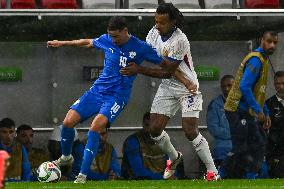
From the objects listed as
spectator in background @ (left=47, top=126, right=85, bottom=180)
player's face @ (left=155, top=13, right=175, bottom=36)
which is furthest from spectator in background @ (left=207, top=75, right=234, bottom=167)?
player's face @ (left=155, top=13, right=175, bottom=36)

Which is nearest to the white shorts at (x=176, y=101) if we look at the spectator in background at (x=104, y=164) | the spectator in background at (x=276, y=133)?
the spectator in background at (x=104, y=164)

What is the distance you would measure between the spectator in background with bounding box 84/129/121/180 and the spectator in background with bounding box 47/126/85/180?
23 cm

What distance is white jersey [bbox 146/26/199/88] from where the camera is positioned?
24.3 feet

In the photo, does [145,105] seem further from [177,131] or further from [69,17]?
[69,17]

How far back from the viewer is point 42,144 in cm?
1032

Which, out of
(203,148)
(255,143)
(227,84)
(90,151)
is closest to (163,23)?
(203,148)

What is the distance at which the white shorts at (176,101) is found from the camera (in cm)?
764

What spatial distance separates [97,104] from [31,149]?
10.7ft

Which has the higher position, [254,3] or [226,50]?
[254,3]

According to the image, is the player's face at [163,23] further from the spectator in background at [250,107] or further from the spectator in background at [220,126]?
the spectator in background at [220,126]

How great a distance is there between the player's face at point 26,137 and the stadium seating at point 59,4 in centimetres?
183

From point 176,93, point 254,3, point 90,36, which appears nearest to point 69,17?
point 90,36

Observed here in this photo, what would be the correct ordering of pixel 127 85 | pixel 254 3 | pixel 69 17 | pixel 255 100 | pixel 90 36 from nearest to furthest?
pixel 127 85 < pixel 255 100 < pixel 69 17 < pixel 254 3 < pixel 90 36

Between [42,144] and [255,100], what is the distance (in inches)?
159
